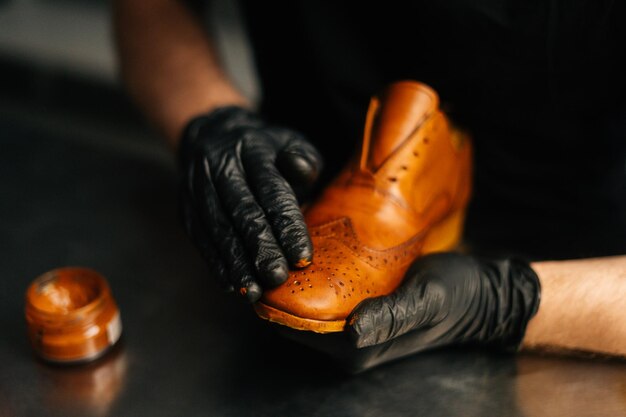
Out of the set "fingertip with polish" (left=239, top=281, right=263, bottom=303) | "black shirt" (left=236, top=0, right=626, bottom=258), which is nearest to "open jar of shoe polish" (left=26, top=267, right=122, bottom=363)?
"fingertip with polish" (left=239, top=281, right=263, bottom=303)

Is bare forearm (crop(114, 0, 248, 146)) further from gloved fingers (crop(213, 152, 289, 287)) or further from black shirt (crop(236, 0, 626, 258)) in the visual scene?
gloved fingers (crop(213, 152, 289, 287))

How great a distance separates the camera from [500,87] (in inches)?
37.6

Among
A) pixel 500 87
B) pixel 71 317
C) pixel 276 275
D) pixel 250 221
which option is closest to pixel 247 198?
pixel 250 221

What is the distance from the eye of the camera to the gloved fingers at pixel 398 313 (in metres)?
0.70

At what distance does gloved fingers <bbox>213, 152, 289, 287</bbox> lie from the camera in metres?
0.71

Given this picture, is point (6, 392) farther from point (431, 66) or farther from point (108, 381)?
point (431, 66)

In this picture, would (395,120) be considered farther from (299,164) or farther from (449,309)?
(449,309)

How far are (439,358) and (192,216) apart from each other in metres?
0.37

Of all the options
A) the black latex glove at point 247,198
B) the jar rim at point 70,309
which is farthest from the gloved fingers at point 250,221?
the jar rim at point 70,309

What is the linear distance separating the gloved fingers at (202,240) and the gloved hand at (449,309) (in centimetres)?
17

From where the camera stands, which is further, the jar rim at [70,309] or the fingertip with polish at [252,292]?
the jar rim at [70,309]

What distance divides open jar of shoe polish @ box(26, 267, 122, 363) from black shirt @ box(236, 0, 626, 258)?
454mm

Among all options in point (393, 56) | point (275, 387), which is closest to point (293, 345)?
point (275, 387)

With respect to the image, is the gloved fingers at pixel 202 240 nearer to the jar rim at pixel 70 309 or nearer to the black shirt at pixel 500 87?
the jar rim at pixel 70 309
